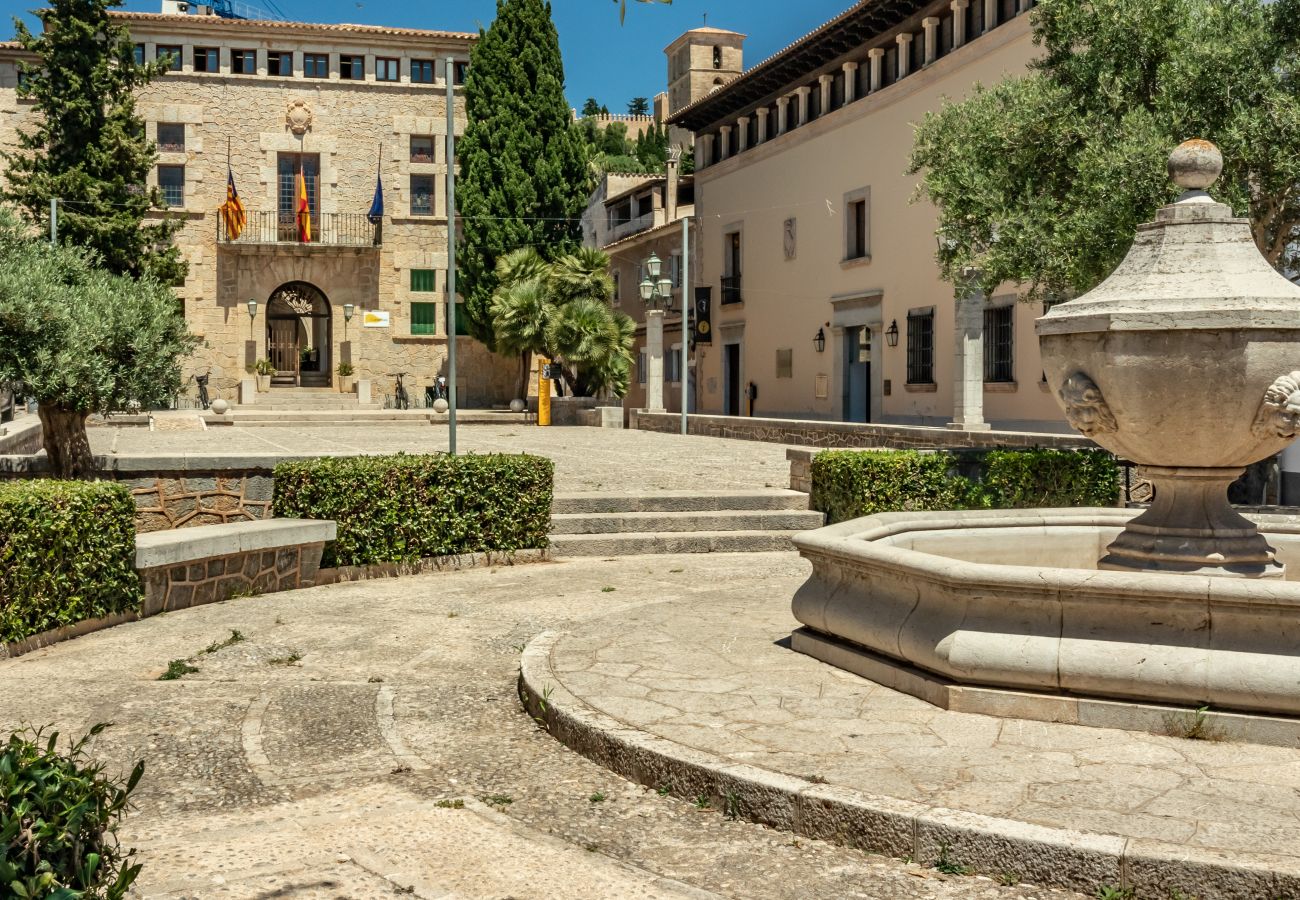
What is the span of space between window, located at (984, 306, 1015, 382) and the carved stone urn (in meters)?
19.9

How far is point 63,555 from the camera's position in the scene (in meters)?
7.94

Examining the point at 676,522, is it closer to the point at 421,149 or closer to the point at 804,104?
the point at 804,104

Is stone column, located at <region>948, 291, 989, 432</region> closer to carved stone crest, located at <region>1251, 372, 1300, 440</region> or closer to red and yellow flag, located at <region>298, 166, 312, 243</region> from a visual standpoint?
carved stone crest, located at <region>1251, 372, 1300, 440</region>

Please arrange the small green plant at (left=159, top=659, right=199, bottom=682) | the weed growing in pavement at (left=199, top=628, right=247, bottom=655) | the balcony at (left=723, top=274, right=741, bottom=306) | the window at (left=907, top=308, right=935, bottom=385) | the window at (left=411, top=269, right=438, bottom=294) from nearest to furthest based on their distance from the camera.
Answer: the small green plant at (left=159, top=659, right=199, bottom=682) < the weed growing in pavement at (left=199, top=628, right=247, bottom=655) < the window at (left=907, top=308, right=935, bottom=385) < the balcony at (left=723, top=274, right=741, bottom=306) < the window at (left=411, top=269, right=438, bottom=294)

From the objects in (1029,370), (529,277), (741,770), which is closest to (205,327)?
(529,277)

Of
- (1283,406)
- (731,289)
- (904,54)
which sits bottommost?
(1283,406)

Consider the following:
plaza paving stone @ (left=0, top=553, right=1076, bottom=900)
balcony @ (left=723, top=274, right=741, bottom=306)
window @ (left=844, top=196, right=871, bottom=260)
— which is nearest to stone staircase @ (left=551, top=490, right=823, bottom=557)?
plaza paving stone @ (left=0, top=553, right=1076, bottom=900)

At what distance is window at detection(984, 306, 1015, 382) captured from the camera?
85.9ft

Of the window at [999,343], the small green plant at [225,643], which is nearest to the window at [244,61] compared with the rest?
the window at [999,343]

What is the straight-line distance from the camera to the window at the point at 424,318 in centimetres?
4397

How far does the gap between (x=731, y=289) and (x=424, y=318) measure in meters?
11.5

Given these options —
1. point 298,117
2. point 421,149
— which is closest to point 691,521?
point 421,149

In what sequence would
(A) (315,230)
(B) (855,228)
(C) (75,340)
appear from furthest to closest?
(A) (315,230) → (B) (855,228) → (C) (75,340)

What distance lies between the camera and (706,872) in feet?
13.4
